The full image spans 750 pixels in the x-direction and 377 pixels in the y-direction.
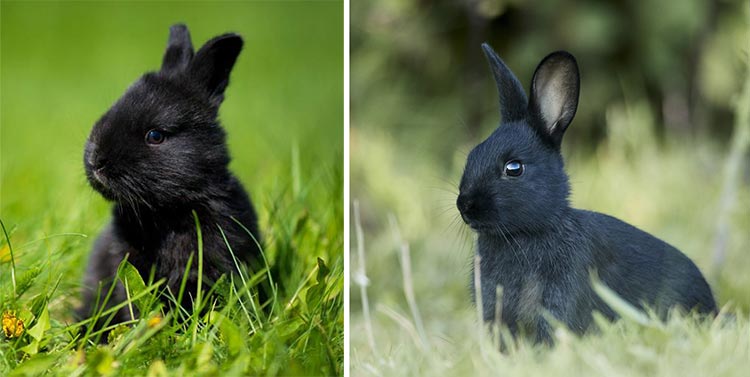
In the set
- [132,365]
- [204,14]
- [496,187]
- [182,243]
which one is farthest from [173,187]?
[204,14]

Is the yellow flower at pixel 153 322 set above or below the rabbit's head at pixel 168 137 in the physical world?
below

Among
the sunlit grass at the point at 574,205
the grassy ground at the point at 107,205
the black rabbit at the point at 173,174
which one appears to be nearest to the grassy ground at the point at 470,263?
the sunlit grass at the point at 574,205

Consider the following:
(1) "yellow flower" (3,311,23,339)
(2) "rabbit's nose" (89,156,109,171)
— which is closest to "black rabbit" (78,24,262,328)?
(2) "rabbit's nose" (89,156,109,171)

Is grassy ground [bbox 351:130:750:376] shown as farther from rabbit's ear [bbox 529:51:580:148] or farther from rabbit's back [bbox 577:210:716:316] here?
rabbit's ear [bbox 529:51:580:148]

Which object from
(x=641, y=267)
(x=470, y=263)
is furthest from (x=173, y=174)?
(x=641, y=267)

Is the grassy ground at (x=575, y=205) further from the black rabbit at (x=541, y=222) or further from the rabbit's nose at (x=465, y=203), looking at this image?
the rabbit's nose at (x=465, y=203)

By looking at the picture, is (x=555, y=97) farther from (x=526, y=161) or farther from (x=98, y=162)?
(x=98, y=162)

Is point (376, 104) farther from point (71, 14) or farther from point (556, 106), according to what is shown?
point (556, 106)
